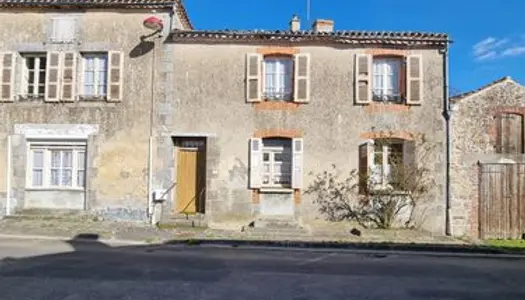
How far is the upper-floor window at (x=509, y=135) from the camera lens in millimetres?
15430

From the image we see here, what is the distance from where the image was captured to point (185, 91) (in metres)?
15.4

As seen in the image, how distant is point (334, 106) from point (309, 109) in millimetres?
753

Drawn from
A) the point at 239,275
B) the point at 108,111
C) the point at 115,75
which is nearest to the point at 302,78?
the point at 115,75

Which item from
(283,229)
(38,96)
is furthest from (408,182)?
(38,96)

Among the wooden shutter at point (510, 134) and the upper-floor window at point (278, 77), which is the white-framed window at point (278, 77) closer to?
the upper-floor window at point (278, 77)

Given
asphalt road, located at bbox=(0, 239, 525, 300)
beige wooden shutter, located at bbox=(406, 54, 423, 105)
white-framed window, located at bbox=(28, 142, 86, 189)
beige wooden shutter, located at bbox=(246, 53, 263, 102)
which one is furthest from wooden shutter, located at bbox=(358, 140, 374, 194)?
white-framed window, located at bbox=(28, 142, 86, 189)

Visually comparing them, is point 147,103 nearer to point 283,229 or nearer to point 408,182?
point 283,229

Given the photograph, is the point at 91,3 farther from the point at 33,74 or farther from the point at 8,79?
the point at 8,79

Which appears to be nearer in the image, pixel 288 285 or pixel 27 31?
pixel 288 285

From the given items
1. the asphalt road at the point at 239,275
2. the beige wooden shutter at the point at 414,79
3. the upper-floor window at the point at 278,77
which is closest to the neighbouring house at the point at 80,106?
the upper-floor window at the point at 278,77

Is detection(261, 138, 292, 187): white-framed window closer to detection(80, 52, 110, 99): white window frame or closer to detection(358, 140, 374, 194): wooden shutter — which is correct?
detection(358, 140, 374, 194): wooden shutter

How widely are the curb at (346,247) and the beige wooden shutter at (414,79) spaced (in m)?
4.78

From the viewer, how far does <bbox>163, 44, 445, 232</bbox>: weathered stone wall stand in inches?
598

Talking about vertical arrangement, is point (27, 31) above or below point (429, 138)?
above
